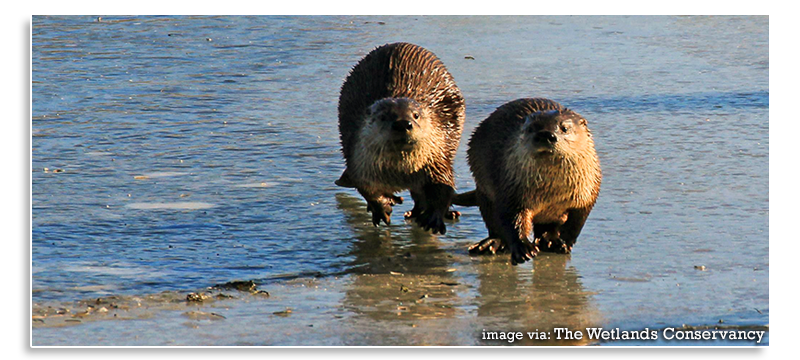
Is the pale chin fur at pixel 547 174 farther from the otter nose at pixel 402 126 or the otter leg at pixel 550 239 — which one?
the otter nose at pixel 402 126

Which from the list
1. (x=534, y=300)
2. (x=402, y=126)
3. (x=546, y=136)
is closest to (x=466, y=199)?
(x=402, y=126)

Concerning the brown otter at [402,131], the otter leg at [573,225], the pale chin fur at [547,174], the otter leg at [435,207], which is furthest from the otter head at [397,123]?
the otter leg at [573,225]

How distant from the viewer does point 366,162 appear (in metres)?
4.79

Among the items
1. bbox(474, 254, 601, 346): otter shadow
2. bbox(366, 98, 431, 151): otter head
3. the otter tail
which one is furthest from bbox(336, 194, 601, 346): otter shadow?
bbox(366, 98, 431, 151): otter head

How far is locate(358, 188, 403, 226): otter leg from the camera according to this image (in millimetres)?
4805

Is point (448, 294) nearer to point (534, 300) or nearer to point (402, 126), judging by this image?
point (534, 300)

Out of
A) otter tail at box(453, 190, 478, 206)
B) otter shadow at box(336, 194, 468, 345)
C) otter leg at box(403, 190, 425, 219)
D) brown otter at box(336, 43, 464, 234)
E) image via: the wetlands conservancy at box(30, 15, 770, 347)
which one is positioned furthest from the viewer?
otter tail at box(453, 190, 478, 206)

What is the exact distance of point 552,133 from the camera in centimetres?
418

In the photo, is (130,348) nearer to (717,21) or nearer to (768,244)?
(768,244)

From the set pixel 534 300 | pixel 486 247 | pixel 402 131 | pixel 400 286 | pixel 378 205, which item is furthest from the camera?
pixel 378 205

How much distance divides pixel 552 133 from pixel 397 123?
67 centimetres

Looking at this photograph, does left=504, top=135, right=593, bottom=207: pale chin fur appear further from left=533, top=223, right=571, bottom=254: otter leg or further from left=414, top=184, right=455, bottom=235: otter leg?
left=414, top=184, right=455, bottom=235: otter leg

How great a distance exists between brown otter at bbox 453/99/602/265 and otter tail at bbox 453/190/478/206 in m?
0.34
